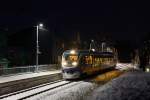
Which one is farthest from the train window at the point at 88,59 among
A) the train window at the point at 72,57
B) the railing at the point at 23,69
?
the railing at the point at 23,69

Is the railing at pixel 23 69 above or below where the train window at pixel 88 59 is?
below

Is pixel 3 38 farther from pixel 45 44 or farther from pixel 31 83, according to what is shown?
pixel 31 83

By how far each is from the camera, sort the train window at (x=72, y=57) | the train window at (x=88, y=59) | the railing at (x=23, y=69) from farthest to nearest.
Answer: the railing at (x=23, y=69), the train window at (x=88, y=59), the train window at (x=72, y=57)

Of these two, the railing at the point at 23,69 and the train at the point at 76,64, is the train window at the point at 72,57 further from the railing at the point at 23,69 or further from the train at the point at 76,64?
the railing at the point at 23,69

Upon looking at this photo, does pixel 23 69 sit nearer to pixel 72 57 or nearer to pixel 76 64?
pixel 72 57

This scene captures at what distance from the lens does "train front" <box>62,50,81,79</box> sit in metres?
27.0

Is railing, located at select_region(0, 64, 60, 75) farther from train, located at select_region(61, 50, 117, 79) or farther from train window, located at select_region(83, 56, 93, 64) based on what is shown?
train window, located at select_region(83, 56, 93, 64)

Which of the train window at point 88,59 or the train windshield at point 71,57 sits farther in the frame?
the train window at point 88,59

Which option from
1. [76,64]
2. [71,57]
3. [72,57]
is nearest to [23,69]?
[71,57]

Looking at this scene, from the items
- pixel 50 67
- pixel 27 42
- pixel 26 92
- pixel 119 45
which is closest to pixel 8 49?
pixel 27 42

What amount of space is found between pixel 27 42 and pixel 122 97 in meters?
41.8

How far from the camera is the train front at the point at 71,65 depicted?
27.0 metres

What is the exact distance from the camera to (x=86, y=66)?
28250 millimetres

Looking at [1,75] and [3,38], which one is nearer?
[1,75]
